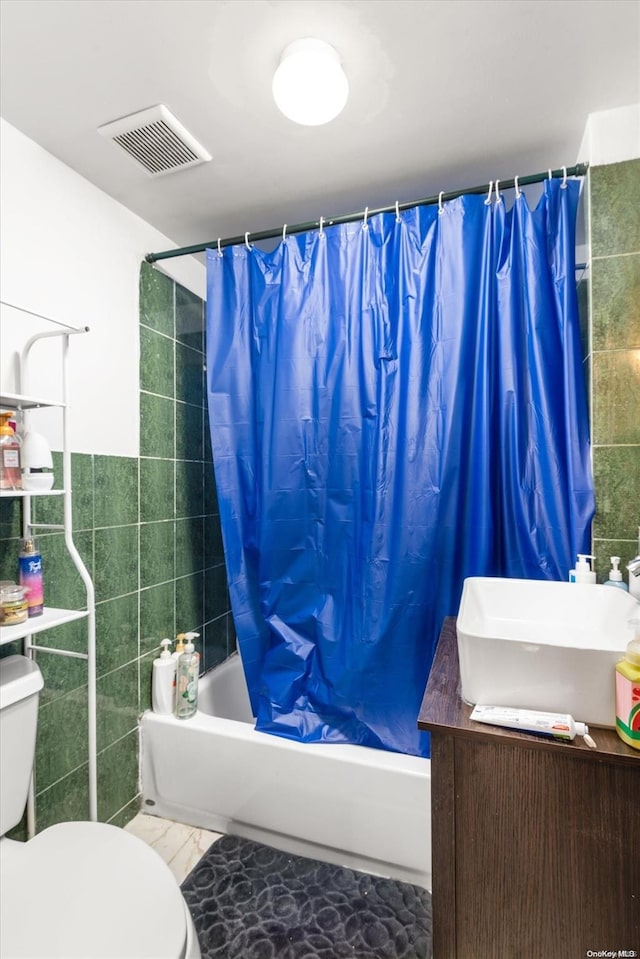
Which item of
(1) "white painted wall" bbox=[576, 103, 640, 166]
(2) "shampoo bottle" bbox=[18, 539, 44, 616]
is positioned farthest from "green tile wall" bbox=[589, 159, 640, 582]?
(2) "shampoo bottle" bbox=[18, 539, 44, 616]

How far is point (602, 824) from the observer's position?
2.46ft

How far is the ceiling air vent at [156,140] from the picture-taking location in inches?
49.7

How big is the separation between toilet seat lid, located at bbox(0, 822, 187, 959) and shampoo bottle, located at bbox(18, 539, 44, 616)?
0.53m

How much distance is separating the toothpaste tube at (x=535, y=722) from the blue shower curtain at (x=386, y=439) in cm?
63

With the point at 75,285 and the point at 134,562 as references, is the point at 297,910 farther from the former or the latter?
the point at 75,285

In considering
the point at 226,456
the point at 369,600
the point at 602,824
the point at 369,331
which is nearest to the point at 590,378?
the point at 369,331

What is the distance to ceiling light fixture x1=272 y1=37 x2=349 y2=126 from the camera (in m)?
1.05

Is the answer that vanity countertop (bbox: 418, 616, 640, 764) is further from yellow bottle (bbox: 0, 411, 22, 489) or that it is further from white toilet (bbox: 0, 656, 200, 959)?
yellow bottle (bbox: 0, 411, 22, 489)

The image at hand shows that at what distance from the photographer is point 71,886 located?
0.94 meters

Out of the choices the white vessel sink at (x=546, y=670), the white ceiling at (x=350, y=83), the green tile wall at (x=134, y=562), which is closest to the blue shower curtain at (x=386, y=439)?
the white ceiling at (x=350, y=83)

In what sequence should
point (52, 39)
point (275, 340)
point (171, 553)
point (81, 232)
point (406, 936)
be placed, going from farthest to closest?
point (171, 553) < point (275, 340) < point (81, 232) < point (406, 936) < point (52, 39)

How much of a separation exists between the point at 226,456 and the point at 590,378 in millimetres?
1224

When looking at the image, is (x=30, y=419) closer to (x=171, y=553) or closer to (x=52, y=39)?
(x=171, y=553)

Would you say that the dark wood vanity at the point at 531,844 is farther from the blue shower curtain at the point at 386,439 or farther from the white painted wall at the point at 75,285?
the white painted wall at the point at 75,285
